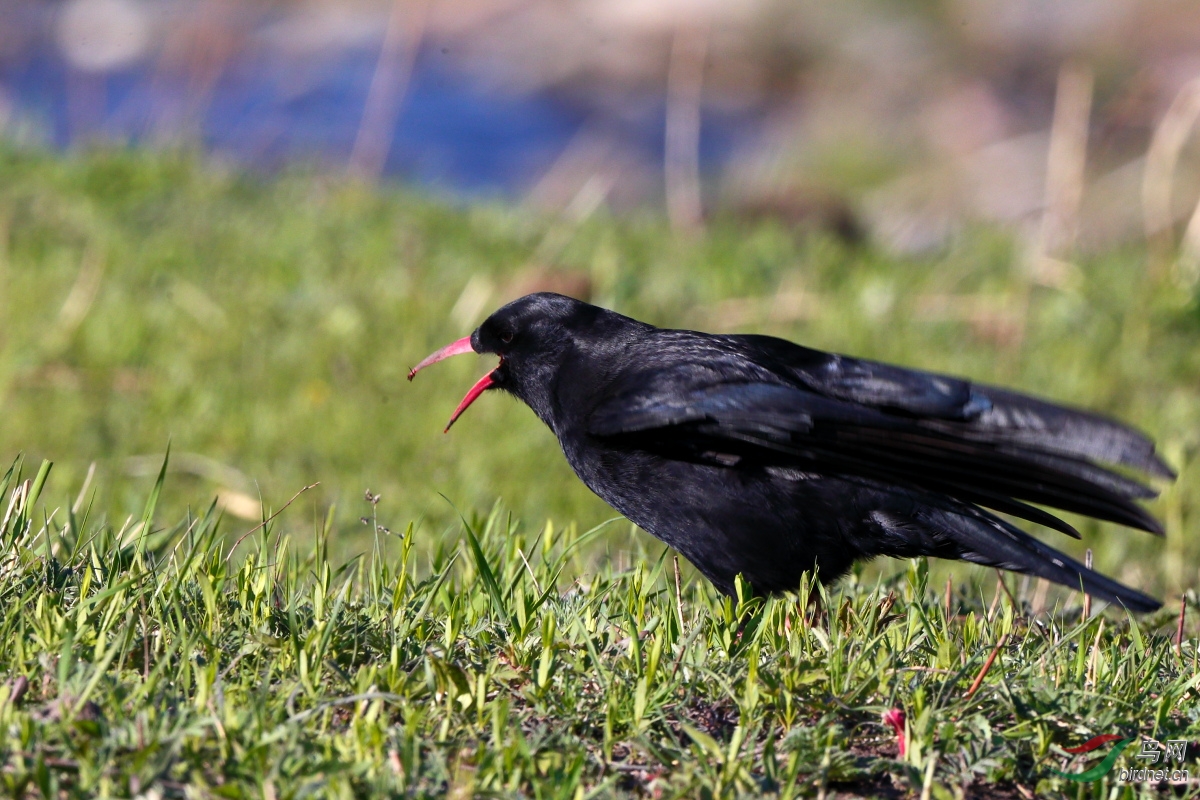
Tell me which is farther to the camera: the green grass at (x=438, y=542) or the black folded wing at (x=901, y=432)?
the black folded wing at (x=901, y=432)

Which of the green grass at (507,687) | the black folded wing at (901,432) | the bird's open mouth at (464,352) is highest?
the bird's open mouth at (464,352)

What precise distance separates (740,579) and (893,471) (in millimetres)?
492

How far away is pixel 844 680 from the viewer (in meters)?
2.82

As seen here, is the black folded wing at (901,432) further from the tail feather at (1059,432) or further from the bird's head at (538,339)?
the bird's head at (538,339)

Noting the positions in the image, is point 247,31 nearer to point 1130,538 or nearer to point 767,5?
point 767,5

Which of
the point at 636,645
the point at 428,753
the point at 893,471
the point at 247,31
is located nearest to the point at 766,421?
the point at 893,471

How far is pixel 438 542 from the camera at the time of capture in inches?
153

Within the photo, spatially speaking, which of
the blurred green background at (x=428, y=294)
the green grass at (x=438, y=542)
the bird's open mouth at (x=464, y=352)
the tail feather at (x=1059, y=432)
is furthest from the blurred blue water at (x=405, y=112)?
the tail feather at (x=1059, y=432)

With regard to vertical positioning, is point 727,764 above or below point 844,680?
below

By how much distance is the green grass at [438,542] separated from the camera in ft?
8.38

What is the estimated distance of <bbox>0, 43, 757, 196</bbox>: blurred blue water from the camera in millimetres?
13820

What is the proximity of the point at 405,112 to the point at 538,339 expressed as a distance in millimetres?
12384

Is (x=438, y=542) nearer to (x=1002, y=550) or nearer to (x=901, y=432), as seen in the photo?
(x=901, y=432)

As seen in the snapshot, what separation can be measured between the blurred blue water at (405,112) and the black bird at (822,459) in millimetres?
7676
